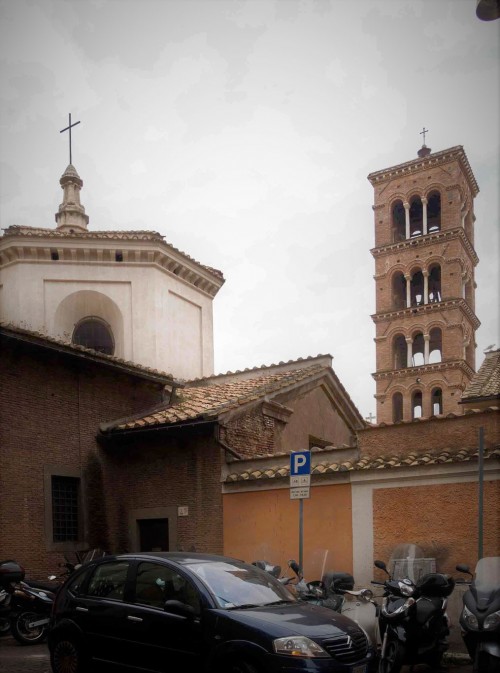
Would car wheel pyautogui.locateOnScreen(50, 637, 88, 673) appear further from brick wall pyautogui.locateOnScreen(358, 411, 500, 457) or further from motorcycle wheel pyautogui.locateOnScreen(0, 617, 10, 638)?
brick wall pyautogui.locateOnScreen(358, 411, 500, 457)

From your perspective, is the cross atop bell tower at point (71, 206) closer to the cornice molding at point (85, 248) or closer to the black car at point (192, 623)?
the cornice molding at point (85, 248)

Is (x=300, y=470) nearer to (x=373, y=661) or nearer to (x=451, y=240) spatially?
(x=373, y=661)

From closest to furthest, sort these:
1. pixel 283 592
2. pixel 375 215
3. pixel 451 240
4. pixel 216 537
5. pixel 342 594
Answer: pixel 283 592, pixel 342 594, pixel 216 537, pixel 451 240, pixel 375 215

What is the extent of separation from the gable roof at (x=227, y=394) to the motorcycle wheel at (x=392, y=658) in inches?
275

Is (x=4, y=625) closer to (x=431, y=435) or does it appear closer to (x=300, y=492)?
(x=300, y=492)

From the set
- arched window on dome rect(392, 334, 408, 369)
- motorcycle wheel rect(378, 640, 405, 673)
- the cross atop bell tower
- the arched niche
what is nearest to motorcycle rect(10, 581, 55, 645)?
motorcycle wheel rect(378, 640, 405, 673)

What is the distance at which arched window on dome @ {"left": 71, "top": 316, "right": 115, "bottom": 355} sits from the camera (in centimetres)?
2258

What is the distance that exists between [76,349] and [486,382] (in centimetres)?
940

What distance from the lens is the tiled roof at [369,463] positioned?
Answer: 1179 centimetres

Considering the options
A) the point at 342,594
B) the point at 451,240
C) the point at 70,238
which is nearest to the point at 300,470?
the point at 342,594

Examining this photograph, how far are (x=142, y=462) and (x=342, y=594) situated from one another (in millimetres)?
7212

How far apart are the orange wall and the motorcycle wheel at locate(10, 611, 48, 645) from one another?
4.10 metres

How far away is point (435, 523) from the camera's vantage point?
1187 centimetres

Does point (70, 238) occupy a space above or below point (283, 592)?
above
